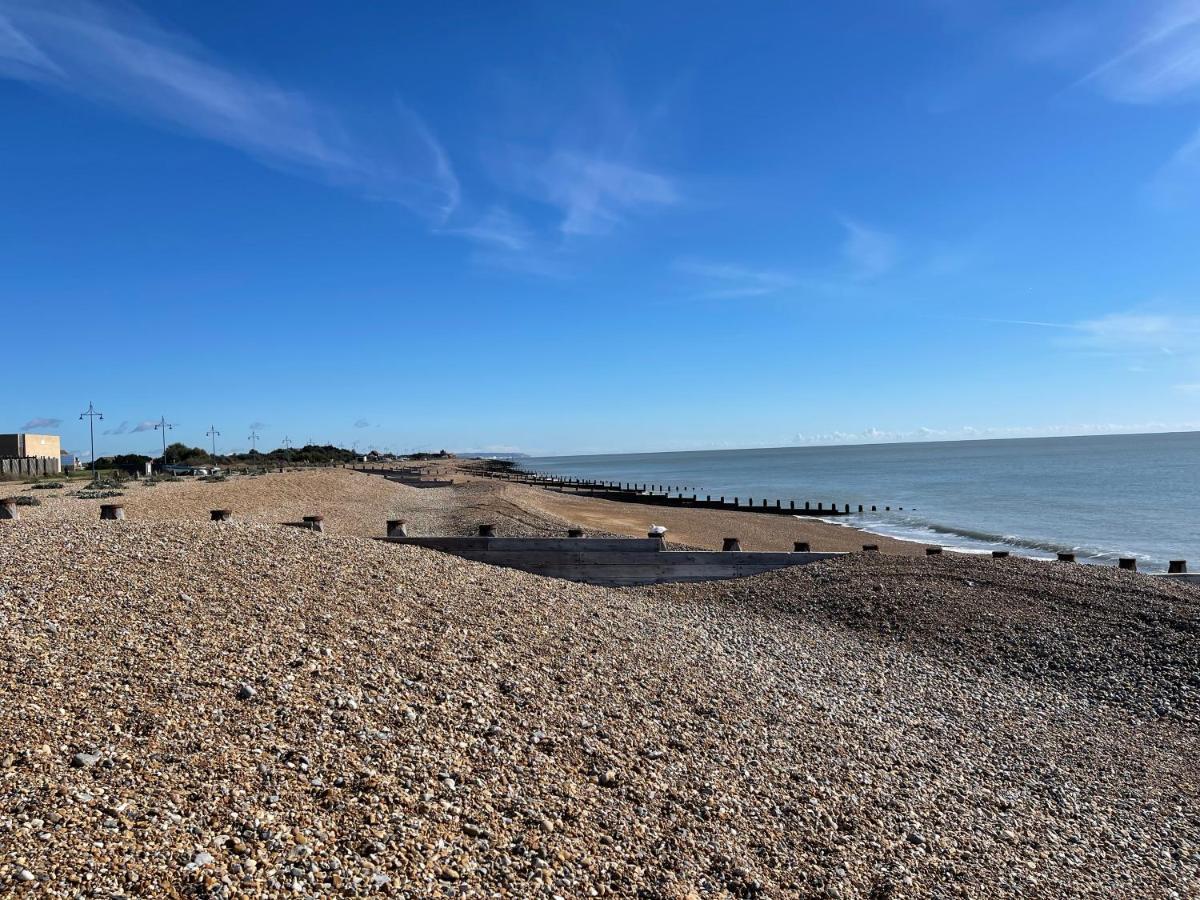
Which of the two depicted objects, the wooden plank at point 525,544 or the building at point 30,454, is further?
the building at point 30,454

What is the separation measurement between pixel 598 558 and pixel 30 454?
4806 cm

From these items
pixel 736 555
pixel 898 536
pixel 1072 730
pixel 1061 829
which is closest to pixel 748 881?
pixel 1061 829

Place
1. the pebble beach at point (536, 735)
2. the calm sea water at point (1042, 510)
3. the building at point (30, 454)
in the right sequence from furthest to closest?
the building at point (30, 454) < the calm sea water at point (1042, 510) < the pebble beach at point (536, 735)

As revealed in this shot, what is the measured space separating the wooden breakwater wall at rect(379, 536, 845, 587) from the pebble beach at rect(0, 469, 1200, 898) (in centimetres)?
135

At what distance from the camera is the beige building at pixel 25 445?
45.7 metres

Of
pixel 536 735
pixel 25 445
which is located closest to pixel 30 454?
pixel 25 445

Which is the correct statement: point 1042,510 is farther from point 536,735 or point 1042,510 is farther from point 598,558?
point 536,735

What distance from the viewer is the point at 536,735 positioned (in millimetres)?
5355

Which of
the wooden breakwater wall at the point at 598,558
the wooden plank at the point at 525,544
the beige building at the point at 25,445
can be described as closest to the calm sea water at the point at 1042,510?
the wooden breakwater wall at the point at 598,558

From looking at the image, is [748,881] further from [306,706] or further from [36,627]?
[36,627]

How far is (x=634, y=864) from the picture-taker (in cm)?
413

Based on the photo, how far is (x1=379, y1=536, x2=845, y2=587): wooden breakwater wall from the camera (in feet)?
38.5

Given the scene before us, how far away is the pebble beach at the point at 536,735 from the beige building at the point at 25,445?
45.3m

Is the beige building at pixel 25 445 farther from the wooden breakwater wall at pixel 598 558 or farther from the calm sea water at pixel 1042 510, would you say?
the calm sea water at pixel 1042 510
